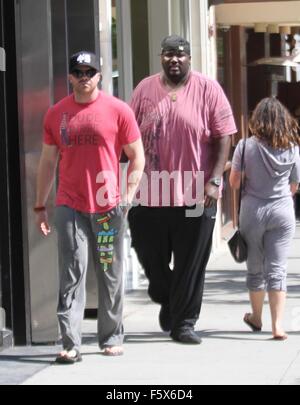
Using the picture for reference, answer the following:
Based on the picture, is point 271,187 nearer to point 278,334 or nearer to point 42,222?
point 278,334

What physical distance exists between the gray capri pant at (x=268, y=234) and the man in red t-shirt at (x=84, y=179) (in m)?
→ 1.21

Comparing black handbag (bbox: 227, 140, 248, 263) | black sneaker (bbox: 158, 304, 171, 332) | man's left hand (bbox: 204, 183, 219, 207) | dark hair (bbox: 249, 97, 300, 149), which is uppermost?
dark hair (bbox: 249, 97, 300, 149)

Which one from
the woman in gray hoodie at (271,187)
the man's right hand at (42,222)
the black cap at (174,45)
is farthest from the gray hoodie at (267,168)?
the man's right hand at (42,222)

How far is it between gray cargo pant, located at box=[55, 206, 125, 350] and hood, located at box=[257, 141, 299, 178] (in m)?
1.34

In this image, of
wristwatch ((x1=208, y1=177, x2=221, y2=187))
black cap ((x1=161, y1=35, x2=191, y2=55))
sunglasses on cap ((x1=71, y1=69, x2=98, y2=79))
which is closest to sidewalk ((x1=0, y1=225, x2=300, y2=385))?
wristwatch ((x1=208, y1=177, x2=221, y2=187))

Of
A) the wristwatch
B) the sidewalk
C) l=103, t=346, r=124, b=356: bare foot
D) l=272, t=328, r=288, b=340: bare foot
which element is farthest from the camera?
l=272, t=328, r=288, b=340: bare foot

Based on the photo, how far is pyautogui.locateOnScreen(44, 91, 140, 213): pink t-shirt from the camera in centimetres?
777

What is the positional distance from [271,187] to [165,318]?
47.4 inches

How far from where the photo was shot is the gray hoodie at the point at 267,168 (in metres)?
8.76

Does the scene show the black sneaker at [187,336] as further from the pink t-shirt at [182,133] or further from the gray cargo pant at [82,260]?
the pink t-shirt at [182,133]

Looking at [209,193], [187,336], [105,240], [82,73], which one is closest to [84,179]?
[105,240]

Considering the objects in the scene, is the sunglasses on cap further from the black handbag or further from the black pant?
the black handbag
